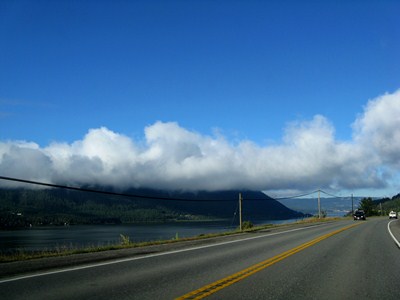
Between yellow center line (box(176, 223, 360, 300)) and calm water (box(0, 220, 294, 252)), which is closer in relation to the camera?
yellow center line (box(176, 223, 360, 300))

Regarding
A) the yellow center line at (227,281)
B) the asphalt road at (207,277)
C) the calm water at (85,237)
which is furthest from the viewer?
the calm water at (85,237)

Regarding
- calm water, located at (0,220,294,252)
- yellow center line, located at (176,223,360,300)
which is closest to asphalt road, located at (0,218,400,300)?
yellow center line, located at (176,223,360,300)

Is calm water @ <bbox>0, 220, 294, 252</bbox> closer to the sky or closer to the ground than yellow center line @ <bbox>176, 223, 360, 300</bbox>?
closer to the ground

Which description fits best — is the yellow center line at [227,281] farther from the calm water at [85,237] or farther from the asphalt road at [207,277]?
the calm water at [85,237]

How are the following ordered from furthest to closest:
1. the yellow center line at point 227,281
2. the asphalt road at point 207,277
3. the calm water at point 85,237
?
the calm water at point 85,237 → the asphalt road at point 207,277 → the yellow center line at point 227,281

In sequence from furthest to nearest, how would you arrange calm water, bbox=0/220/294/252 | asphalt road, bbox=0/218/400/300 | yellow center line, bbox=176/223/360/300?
1. calm water, bbox=0/220/294/252
2. asphalt road, bbox=0/218/400/300
3. yellow center line, bbox=176/223/360/300

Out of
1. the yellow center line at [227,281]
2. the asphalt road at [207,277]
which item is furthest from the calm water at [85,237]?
the yellow center line at [227,281]

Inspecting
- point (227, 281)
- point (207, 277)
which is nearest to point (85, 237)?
point (207, 277)

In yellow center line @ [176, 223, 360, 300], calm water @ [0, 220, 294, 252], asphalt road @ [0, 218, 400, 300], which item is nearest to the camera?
yellow center line @ [176, 223, 360, 300]

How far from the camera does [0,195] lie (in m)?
198

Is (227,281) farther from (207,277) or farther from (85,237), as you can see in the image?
(85,237)

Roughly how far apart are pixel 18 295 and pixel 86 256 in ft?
21.5

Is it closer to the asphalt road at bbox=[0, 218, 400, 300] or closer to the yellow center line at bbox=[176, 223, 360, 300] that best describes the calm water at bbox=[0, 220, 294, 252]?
the asphalt road at bbox=[0, 218, 400, 300]

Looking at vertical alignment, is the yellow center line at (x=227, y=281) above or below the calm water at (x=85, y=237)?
above
